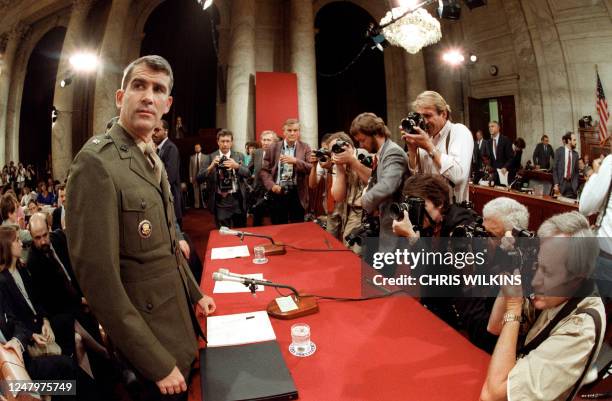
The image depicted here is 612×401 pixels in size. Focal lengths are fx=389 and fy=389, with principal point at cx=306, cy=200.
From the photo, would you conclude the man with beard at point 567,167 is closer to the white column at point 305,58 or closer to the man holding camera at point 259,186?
the white column at point 305,58

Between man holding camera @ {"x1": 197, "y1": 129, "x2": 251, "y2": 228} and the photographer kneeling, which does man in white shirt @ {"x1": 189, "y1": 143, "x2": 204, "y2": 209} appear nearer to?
man holding camera @ {"x1": 197, "y1": 129, "x2": 251, "y2": 228}

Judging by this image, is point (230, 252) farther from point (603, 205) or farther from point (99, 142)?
point (603, 205)

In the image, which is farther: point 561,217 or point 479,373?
point 561,217

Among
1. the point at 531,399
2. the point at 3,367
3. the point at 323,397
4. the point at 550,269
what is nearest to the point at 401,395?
the point at 323,397

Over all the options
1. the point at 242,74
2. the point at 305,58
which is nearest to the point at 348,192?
the point at 242,74

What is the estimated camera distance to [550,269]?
128 centimetres

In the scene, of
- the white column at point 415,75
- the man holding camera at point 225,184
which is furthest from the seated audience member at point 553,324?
the white column at point 415,75

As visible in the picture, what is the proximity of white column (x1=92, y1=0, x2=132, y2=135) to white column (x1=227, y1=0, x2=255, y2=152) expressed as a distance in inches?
109

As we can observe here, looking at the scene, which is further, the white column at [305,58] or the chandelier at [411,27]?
the white column at [305,58]

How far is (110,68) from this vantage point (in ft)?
28.4

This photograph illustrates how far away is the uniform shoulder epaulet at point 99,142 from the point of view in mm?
1182

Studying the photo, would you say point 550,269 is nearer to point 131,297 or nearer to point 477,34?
point 131,297

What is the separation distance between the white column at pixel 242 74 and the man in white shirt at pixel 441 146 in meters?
5.75

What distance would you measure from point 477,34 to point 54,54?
12.7 metres
